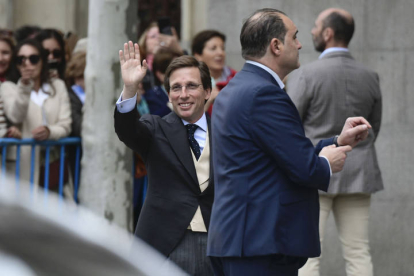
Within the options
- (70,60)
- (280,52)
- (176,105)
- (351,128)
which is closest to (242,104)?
(280,52)

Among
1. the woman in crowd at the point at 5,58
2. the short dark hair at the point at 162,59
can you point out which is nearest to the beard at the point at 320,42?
the short dark hair at the point at 162,59

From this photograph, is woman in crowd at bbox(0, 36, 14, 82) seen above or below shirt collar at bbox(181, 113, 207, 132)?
above

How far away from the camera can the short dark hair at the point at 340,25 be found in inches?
266

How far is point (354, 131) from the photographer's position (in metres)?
4.42

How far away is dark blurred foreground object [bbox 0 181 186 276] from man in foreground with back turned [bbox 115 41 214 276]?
7.03ft

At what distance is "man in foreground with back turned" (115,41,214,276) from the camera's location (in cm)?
475

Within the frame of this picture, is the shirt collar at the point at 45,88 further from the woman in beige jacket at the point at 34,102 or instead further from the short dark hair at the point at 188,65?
the short dark hair at the point at 188,65

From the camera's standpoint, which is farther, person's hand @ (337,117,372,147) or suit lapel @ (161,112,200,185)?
suit lapel @ (161,112,200,185)

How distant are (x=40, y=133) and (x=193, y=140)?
2.69 m

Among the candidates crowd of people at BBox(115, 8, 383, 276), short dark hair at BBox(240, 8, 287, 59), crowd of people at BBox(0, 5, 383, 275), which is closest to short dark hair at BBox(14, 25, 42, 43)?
crowd of people at BBox(0, 5, 383, 275)

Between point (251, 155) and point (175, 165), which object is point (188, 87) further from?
point (251, 155)

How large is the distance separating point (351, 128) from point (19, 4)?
9.41 meters

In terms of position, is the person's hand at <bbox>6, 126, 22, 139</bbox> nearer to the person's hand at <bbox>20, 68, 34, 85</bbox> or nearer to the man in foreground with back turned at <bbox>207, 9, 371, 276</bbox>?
the person's hand at <bbox>20, 68, 34, 85</bbox>

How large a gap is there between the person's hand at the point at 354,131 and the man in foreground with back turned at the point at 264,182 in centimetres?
20
